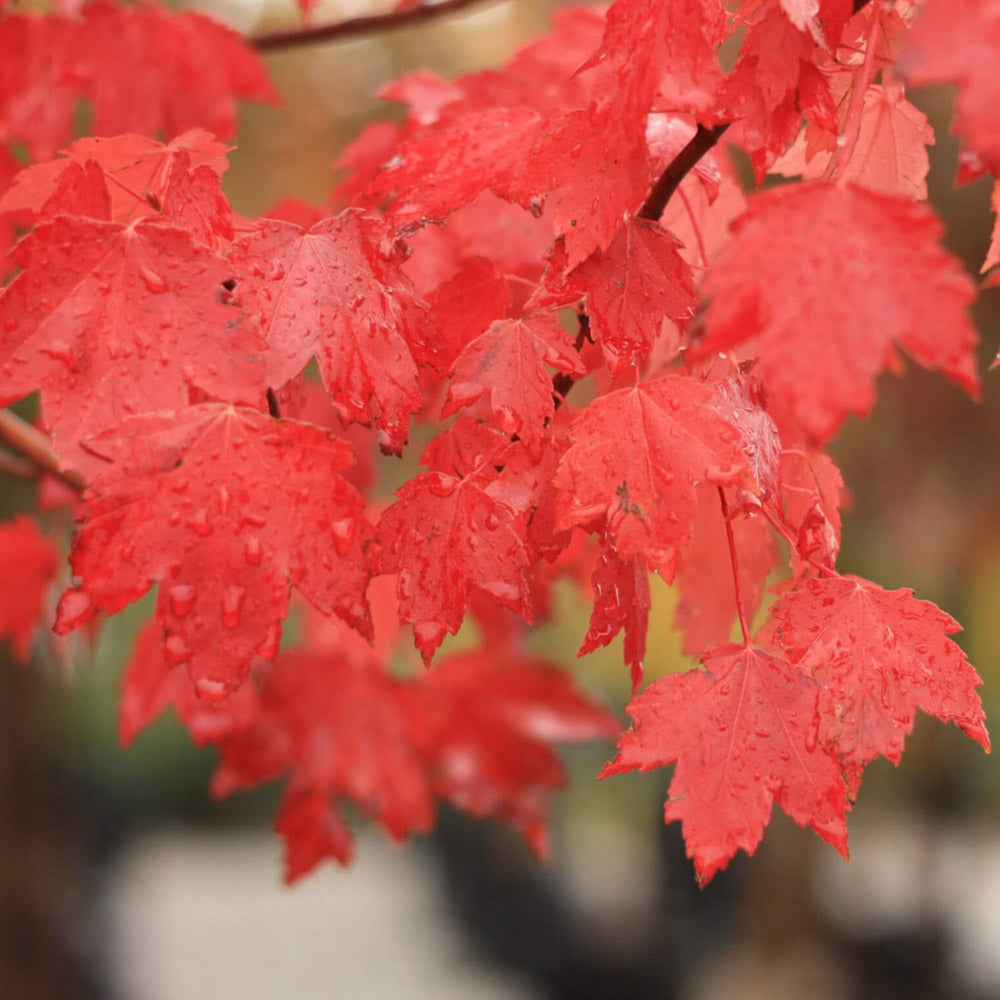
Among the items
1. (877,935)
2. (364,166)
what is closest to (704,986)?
(877,935)

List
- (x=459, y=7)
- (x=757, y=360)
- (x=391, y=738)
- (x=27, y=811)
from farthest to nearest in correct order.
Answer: (x=27, y=811) < (x=391, y=738) < (x=459, y=7) < (x=757, y=360)

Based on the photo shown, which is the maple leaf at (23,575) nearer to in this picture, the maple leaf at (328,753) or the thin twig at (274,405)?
the maple leaf at (328,753)

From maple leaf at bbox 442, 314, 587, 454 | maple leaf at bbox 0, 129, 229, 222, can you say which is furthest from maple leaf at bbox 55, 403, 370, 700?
maple leaf at bbox 0, 129, 229, 222

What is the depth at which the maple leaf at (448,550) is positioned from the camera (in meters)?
0.80

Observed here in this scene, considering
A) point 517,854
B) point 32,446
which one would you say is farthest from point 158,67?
point 517,854

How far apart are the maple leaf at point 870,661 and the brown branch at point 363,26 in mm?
1225

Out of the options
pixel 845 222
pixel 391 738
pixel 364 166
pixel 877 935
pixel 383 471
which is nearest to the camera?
pixel 845 222

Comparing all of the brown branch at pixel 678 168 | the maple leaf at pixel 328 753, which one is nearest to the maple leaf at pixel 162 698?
the maple leaf at pixel 328 753

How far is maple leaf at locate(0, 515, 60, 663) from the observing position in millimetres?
1854

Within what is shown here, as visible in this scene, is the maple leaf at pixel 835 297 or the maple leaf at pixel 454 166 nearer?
the maple leaf at pixel 835 297

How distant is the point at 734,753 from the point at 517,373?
361mm

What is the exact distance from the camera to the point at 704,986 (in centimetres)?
509

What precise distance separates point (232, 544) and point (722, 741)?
427 millimetres

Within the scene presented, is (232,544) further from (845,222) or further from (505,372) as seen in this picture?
(845,222)
